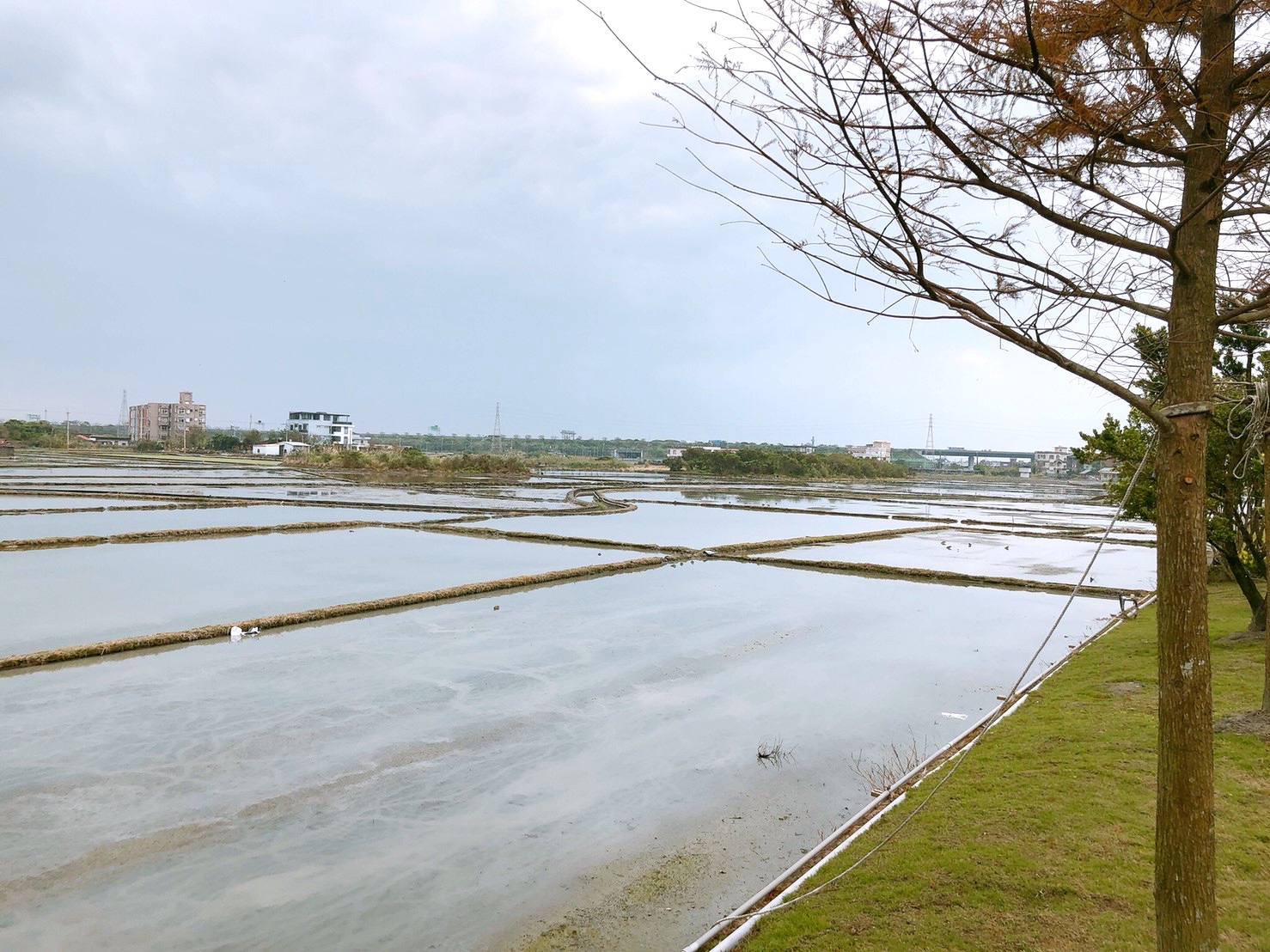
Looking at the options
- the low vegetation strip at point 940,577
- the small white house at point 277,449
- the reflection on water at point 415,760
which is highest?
the small white house at point 277,449

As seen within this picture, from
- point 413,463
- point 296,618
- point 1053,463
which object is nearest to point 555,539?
point 296,618

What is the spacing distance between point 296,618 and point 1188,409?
14.3 m

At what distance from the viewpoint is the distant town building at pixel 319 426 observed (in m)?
128

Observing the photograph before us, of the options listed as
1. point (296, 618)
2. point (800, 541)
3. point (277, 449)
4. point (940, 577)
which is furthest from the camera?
point (277, 449)

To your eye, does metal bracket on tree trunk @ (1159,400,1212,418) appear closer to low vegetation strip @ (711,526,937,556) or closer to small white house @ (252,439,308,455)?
low vegetation strip @ (711,526,937,556)

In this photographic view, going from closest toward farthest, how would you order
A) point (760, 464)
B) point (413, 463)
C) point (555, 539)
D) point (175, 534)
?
point (175, 534)
point (555, 539)
point (413, 463)
point (760, 464)

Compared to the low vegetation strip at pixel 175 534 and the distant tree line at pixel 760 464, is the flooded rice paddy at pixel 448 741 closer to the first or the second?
the low vegetation strip at pixel 175 534

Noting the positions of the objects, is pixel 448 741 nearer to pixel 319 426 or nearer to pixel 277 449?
pixel 277 449

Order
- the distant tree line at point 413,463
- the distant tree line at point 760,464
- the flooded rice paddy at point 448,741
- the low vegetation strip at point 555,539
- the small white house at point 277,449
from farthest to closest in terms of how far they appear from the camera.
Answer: the small white house at point 277,449 < the distant tree line at point 760,464 < the distant tree line at point 413,463 < the low vegetation strip at point 555,539 < the flooded rice paddy at point 448,741

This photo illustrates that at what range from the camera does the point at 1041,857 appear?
17.5ft

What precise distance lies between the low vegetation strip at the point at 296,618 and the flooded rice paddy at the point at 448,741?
330 millimetres

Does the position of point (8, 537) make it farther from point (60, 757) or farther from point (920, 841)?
point (920, 841)

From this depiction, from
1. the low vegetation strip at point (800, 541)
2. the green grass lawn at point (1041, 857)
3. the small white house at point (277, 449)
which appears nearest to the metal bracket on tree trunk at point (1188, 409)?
the green grass lawn at point (1041, 857)

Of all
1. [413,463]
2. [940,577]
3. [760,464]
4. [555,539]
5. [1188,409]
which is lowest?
[940,577]
